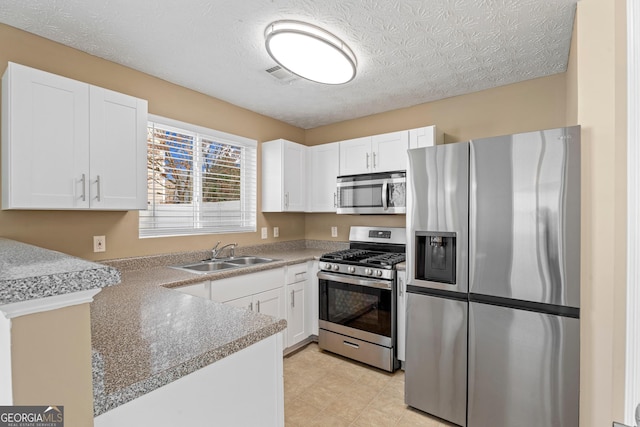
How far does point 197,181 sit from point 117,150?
94 centimetres

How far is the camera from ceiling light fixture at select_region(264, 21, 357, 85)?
183cm

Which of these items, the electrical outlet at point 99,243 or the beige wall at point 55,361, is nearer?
the beige wall at point 55,361

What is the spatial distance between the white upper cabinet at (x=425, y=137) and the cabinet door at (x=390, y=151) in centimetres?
6

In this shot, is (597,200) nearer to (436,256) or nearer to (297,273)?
(436,256)

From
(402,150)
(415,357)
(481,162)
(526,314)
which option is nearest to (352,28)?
(481,162)

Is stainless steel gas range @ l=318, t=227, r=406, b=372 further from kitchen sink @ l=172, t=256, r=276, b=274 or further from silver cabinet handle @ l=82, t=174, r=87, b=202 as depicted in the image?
silver cabinet handle @ l=82, t=174, r=87, b=202

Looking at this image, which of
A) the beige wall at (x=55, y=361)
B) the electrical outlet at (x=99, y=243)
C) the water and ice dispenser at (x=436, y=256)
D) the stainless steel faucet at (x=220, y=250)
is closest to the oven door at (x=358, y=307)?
the water and ice dispenser at (x=436, y=256)

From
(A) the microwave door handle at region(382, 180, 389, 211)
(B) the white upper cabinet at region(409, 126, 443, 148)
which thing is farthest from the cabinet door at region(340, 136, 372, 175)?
(B) the white upper cabinet at region(409, 126, 443, 148)

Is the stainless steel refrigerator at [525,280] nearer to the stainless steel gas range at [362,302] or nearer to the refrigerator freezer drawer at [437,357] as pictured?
the refrigerator freezer drawer at [437,357]

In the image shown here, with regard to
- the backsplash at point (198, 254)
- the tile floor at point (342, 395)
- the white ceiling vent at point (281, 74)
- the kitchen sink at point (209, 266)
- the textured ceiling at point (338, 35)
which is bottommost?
the tile floor at point (342, 395)

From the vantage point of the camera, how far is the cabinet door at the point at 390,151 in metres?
2.98

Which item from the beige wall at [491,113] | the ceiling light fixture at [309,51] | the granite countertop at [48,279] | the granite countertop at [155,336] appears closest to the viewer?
the granite countertop at [48,279]

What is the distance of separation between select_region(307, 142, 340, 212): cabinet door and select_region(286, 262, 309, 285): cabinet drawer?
75 centimetres

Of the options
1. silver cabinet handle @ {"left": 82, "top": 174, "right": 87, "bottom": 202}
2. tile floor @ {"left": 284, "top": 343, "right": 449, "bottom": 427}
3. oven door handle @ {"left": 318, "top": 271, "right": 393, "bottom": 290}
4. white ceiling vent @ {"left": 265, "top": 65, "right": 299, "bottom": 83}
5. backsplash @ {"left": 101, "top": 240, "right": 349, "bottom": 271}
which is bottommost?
tile floor @ {"left": 284, "top": 343, "right": 449, "bottom": 427}
